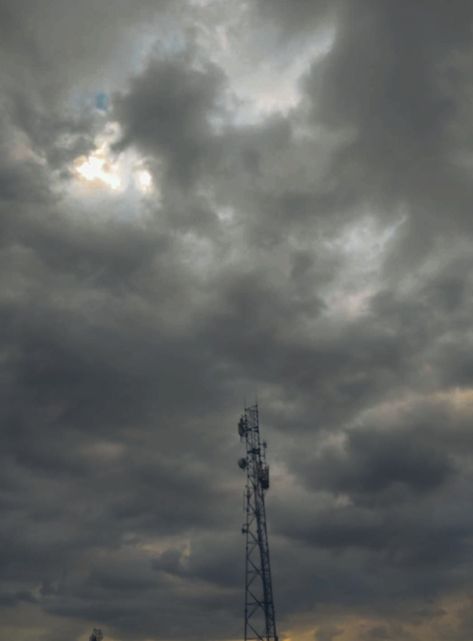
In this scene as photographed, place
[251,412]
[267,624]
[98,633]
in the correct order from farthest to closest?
[98,633], [251,412], [267,624]

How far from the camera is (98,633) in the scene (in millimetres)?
175625

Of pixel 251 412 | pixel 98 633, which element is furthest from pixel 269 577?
pixel 98 633

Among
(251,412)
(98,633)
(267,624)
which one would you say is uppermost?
(251,412)

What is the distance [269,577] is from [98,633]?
2762 inches

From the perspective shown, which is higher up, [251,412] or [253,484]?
[251,412]

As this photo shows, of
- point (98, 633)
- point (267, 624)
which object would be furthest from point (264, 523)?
point (98, 633)

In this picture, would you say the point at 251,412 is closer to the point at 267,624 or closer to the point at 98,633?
the point at 267,624

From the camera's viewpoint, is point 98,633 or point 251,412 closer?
point 251,412

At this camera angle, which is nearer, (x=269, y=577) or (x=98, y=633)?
(x=269, y=577)

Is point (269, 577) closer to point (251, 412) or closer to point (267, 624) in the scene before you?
point (267, 624)

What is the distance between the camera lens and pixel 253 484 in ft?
413

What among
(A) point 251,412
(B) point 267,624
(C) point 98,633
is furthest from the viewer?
(C) point 98,633

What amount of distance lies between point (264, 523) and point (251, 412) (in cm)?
1756

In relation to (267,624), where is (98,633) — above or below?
above
